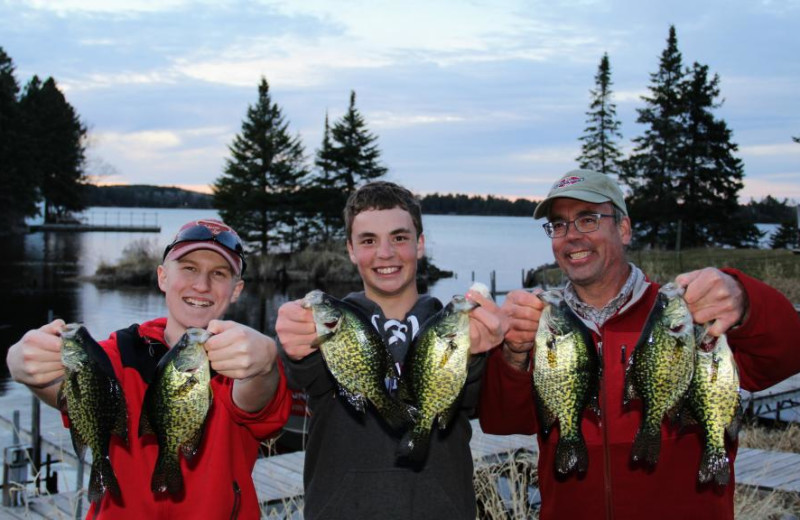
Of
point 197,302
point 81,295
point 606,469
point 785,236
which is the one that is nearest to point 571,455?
point 606,469

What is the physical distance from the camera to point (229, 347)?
3111 millimetres

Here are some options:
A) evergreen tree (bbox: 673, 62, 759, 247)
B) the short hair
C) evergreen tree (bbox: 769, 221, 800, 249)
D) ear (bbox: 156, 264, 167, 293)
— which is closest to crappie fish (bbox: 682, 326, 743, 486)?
the short hair

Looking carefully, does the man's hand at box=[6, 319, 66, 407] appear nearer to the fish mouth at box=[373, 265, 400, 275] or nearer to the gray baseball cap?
the fish mouth at box=[373, 265, 400, 275]

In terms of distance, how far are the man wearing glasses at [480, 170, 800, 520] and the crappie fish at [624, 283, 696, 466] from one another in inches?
4.9

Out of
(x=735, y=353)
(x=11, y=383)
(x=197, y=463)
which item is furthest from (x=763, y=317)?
(x=11, y=383)

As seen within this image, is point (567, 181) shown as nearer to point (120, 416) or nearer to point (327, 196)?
point (120, 416)

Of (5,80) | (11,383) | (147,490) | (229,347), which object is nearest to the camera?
(229,347)

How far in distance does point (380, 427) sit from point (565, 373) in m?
1.03

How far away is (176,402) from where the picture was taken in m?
3.14

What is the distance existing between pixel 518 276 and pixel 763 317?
59.8 meters

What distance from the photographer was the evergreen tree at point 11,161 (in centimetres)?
7106

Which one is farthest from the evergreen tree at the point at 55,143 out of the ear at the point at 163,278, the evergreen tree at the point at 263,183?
the ear at the point at 163,278

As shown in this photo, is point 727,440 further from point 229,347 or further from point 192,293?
point 192,293

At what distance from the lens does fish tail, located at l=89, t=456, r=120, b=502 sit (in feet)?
10.2
